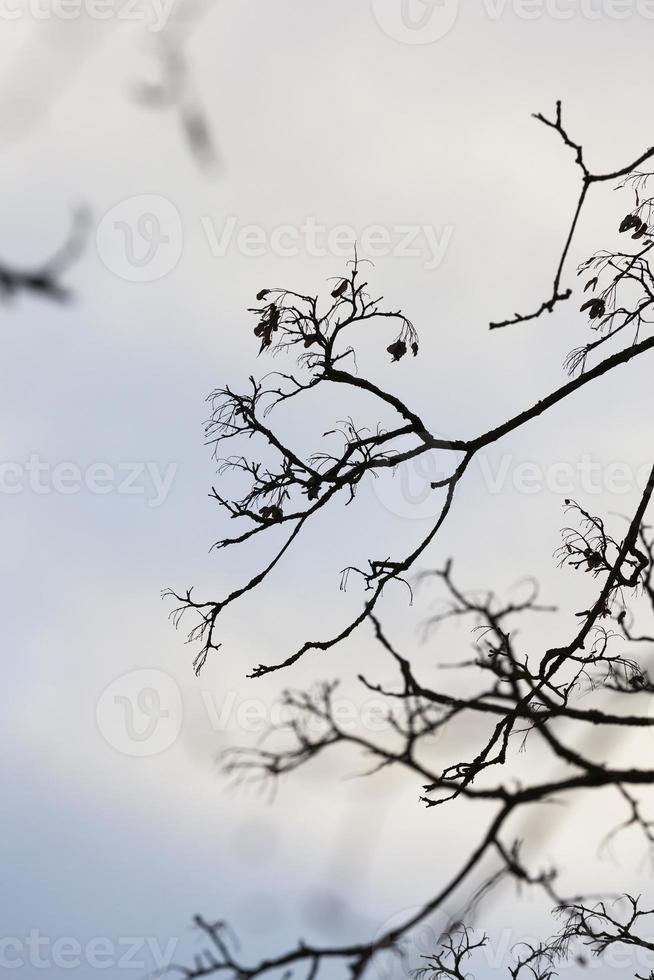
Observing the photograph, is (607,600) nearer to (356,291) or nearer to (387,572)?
(387,572)

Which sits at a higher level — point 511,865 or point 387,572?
point 387,572

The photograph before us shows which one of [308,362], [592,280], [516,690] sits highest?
[592,280]

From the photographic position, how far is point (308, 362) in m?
5.49

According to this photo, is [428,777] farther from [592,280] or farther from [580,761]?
[592,280]

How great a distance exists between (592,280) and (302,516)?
8.14ft

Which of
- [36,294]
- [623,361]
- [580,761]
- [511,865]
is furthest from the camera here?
[623,361]

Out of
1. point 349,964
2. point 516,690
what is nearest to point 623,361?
point 516,690

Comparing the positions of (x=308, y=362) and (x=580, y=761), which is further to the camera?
(x=308, y=362)

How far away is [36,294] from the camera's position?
247 cm

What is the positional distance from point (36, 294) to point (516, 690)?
193 inches

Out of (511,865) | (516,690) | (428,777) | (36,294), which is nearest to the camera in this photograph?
(36,294)

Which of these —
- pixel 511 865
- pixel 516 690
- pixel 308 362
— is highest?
pixel 308 362

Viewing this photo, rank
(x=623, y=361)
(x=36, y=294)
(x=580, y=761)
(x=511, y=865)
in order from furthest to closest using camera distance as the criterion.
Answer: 1. (x=623, y=361)
2. (x=580, y=761)
3. (x=511, y=865)
4. (x=36, y=294)

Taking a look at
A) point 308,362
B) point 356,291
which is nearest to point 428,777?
point 308,362
